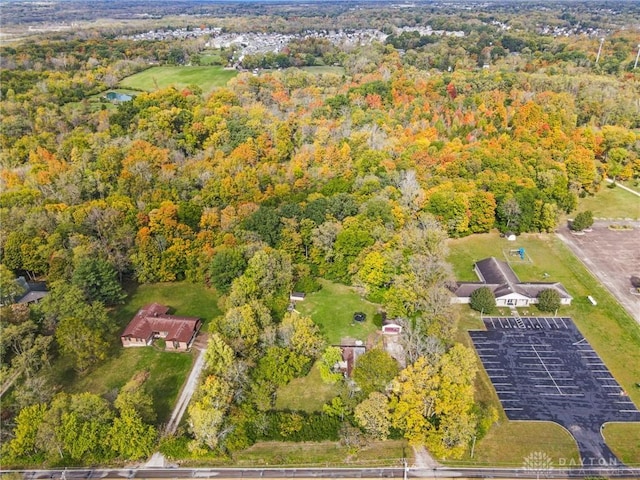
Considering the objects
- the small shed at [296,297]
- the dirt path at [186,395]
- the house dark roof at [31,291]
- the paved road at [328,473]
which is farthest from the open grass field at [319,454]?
the house dark roof at [31,291]

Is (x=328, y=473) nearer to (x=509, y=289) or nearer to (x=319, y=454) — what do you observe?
(x=319, y=454)

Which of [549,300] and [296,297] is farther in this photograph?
[296,297]

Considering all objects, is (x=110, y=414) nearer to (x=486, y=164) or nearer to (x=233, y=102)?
(x=486, y=164)

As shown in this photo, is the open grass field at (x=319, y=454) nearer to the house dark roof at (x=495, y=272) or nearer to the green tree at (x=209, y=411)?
the green tree at (x=209, y=411)

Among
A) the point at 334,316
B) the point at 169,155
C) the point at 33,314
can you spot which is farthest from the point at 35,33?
the point at 334,316

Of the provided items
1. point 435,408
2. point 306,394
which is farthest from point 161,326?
point 435,408
